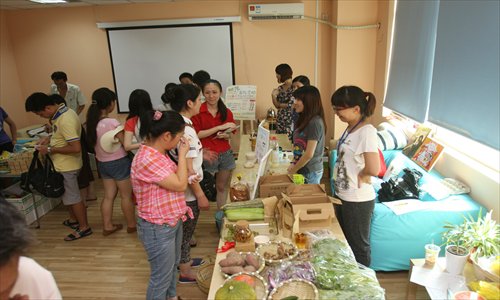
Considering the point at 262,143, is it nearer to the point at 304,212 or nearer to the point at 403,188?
the point at 304,212

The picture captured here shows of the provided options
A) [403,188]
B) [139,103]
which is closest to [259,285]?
[139,103]

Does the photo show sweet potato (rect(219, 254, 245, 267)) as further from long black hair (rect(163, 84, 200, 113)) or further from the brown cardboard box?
long black hair (rect(163, 84, 200, 113))

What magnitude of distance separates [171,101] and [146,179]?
716 millimetres

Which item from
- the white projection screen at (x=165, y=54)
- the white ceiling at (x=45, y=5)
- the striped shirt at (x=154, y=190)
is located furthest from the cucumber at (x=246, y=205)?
the white ceiling at (x=45, y=5)

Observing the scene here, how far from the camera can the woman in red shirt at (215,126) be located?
2693mm

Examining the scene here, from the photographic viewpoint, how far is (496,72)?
2.12 metres

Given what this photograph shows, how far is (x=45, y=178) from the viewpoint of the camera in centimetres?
311

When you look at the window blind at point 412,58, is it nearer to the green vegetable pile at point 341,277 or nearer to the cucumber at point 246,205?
the cucumber at point 246,205

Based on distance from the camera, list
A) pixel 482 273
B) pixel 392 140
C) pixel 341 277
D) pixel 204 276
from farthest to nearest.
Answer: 1. pixel 392 140
2. pixel 204 276
3. pixel 482 273
4. pixel 341 277

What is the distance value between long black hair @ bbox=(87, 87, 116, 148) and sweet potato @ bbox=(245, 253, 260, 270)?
80.1 inches

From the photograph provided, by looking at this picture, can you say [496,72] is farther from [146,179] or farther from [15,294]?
[15,294]

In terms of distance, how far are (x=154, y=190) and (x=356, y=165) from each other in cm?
117

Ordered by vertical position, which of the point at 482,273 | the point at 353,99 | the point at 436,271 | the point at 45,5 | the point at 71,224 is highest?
the point at 45,5

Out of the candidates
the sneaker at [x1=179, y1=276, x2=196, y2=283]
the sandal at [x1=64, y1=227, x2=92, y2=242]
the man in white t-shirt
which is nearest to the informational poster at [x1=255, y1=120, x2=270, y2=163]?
the sneaker at [x1=179, y1=276, x2=196, y2=283]
